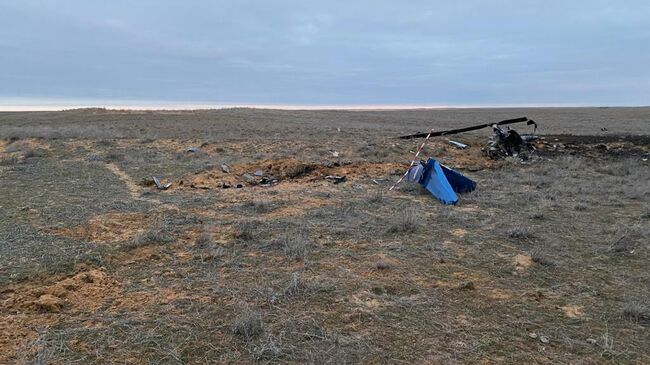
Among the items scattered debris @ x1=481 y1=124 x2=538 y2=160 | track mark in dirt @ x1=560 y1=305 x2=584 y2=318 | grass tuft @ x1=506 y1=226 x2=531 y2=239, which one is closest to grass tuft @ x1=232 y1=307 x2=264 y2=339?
track mark in dirt @ x1=560 y1=305 x2=584 y2=318

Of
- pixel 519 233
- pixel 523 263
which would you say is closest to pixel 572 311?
pixel 523 263

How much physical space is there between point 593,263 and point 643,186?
5.95 m

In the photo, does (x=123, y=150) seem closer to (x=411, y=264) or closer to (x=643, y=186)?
(x=411, y=264)

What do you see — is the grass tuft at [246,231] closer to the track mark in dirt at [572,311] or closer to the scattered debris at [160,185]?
the track mark in dirt at [572,311]

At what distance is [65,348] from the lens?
Result: 3.68 metres

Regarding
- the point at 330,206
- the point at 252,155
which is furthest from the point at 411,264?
the point at 252,155

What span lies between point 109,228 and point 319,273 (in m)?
3.30

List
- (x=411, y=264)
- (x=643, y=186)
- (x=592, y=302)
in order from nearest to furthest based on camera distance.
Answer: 1. (x=592, y=302)
2. (x=411, y=264)
3. (x=643, y=186)

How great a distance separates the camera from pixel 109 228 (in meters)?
6.76

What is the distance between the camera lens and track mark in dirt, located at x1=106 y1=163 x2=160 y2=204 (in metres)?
9.11

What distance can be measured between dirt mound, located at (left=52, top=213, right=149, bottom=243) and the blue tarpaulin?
17.9 ft

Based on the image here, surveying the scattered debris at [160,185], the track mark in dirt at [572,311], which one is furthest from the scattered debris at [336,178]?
the track mark in dirt at [572,311]

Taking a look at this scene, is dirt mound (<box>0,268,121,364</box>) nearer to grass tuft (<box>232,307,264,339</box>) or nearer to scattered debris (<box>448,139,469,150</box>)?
grass tuft (<box>232,307,264,339</box>)

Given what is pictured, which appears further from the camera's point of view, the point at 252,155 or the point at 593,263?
the point at 252,155
